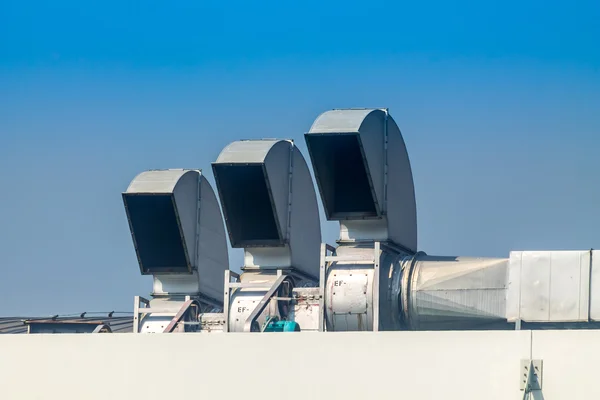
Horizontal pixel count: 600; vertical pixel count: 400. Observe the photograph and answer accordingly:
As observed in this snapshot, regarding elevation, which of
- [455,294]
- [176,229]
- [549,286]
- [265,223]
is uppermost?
[265,223]

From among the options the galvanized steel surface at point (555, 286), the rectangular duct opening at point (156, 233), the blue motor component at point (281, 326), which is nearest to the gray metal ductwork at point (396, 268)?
the galvanized steel surface at point (555, 286)

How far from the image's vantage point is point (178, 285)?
26.3 meters

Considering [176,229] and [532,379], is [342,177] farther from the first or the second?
[532,379]

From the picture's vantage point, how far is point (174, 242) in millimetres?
26016

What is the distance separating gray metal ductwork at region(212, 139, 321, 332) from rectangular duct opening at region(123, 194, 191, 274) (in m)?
1.80

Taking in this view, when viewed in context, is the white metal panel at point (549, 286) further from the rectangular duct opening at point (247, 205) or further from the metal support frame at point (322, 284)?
the rectangular duct opening at point (247, 205)

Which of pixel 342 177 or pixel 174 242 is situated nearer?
pixel 342 177

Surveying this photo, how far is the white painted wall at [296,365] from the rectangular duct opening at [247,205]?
527cm

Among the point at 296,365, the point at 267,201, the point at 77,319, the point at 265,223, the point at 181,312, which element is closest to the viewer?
the point at 296,365

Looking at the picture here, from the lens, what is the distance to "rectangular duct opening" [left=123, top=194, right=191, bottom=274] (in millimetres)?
25000

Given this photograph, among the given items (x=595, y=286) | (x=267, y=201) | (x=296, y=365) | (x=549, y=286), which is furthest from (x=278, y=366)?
→ (x=267, y=201)

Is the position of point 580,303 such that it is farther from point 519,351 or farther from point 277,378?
point 277,378

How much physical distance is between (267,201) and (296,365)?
269 inches

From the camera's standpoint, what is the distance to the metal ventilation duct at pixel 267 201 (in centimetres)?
2350
